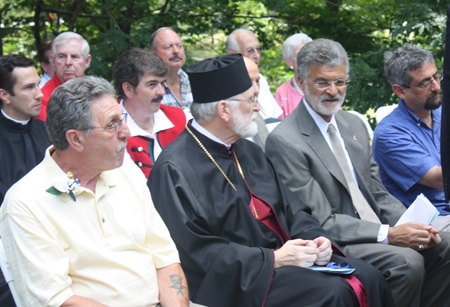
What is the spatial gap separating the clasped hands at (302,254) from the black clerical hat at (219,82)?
106cm

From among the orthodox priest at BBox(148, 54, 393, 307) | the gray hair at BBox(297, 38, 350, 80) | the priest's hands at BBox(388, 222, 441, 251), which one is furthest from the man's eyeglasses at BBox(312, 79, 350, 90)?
the priest's hands at BBox(388, 222, 441, 251)

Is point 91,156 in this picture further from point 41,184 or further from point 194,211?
point 194,211

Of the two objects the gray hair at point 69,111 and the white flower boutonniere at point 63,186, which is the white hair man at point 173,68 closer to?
the gray hair at point 69,111

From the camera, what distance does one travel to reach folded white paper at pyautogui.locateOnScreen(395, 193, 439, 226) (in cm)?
324

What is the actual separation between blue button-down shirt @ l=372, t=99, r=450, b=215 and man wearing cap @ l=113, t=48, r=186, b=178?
6.02 ft

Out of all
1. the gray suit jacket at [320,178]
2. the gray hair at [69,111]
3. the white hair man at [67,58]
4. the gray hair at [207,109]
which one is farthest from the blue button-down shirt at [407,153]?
the white hair man at [67,58]

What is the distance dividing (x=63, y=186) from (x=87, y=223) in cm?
22

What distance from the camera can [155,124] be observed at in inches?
165

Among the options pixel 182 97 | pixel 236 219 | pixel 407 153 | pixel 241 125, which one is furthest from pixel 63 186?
pixel 182 97

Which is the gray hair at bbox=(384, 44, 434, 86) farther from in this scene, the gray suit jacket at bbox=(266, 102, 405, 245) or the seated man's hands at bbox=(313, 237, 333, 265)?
the seated man's hands at bbox=(313, 237, 333, 265)

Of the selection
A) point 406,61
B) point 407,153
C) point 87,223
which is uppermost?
point 406,61

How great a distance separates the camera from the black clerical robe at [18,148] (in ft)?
12.2

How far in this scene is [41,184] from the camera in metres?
2.16

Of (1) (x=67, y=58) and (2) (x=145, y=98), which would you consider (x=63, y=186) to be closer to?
(2) (x=145, y=98)
